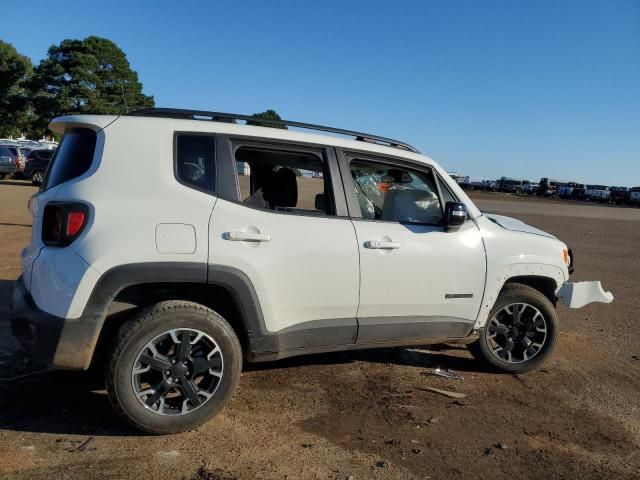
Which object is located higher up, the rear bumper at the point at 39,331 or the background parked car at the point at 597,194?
the background parked car at the point at 597,194

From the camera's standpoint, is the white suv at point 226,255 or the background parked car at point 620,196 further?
the background parked car at point 620,196

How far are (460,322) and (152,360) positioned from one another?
2.44 meters

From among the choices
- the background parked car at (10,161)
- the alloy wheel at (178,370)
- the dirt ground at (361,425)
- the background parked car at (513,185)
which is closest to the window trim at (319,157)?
the alloy wheel at (178,370)

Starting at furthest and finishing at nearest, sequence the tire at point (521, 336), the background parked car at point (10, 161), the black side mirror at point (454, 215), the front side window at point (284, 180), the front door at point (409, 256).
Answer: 1. the background parked car at point (10, 161)
2. the tire at point (521, 336)
3. the black side mirror at point (454, 215)
4. the front door at point (409, 256)
5. the front side window at point (284, 180)

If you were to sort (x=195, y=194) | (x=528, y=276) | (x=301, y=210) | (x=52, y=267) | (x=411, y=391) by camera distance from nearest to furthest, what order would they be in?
(x=52, y=267) → (x=195, y=194) → (x=301, y=210) → (x=411, y=391) → (x=528, y=276)

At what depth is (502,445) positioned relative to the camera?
137 inches

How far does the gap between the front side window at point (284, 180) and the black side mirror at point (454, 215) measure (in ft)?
3.15

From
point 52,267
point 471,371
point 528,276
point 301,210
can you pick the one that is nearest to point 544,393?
point 471,371

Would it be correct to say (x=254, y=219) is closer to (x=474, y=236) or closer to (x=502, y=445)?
(x=474, y=236)

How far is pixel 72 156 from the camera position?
3.38 meters

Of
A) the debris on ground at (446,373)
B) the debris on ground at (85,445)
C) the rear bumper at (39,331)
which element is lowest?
the debris on ground at (85,445)

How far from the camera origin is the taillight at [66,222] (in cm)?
309

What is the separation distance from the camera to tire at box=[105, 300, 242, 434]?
3188mm

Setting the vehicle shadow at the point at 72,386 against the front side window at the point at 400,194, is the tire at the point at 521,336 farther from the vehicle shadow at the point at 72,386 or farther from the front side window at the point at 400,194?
the front side window at the point at 400,194
